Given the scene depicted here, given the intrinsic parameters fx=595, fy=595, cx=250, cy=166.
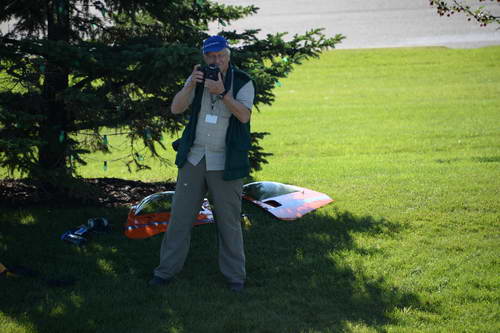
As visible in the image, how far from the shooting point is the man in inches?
182

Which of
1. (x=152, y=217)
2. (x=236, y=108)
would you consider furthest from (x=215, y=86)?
(x=152, y=217)

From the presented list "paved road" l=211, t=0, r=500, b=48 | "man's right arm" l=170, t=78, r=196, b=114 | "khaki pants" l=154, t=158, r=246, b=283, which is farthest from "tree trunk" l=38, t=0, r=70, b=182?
"paved road" l=211, t=0, r=500, b=48

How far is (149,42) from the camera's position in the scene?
21.3ft

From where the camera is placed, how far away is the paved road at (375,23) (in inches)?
950

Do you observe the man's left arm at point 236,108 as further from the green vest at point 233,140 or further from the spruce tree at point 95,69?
the spruce tree at point 95,69

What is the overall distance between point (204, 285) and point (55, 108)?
329cm

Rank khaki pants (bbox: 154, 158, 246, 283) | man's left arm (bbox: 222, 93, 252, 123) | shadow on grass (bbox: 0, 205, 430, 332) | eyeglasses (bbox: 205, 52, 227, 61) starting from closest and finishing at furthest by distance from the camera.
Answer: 1. shadow on grass (bbox: 0, 205, 430, 332)
2. man's left arm (bbox: 222, 93, 252, 123)
3. eyeglasses (bbox: 205, 52, 227, 61)
4. khaki pants (bbox: 154, 158, 246, 283)

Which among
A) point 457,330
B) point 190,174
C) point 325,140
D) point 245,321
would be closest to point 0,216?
point 190,174

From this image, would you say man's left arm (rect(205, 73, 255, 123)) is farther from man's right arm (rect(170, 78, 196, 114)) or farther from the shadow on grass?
the shadow on grass

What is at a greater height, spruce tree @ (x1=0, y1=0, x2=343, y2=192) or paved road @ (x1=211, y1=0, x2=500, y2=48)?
paved road @ (x1=211, y1=0, x2=500, y2=48)

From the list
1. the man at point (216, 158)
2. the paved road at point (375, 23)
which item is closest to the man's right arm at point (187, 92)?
the man at point (216, 158)

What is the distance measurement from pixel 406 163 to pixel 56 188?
5.25 metres

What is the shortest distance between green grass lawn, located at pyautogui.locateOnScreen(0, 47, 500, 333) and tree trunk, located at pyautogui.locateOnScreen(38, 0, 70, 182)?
0.60 m

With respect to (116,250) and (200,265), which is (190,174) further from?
(116,250)
